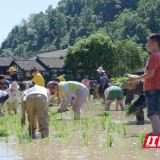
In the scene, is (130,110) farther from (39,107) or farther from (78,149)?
(78,149)

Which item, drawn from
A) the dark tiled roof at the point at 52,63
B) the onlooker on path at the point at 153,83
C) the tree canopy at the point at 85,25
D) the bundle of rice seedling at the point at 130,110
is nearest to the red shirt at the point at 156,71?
the onlooker on path at the point at 153,83

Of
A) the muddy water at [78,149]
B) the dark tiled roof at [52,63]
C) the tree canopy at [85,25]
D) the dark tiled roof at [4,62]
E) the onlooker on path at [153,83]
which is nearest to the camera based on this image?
the muddy water at [78,149]

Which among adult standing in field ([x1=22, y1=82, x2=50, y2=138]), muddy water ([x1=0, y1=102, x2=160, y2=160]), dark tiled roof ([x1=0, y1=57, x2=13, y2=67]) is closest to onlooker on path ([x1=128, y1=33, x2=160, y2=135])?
muddy water ([x1=0, y1=102, x2=160, y2=160])

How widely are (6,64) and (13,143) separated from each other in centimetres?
4061

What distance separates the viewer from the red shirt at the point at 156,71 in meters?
4.68

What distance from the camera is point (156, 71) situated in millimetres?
4781

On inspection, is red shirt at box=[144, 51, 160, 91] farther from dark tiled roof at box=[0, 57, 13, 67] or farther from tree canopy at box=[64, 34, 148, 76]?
dark tiled roof at box=[0, 57, 13, 67]

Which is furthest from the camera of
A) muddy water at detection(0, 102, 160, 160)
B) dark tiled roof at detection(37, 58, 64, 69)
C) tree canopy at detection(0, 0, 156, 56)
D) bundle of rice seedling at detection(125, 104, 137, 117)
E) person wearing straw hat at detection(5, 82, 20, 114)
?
tree canopy at detection(0, 0, 156, 56)

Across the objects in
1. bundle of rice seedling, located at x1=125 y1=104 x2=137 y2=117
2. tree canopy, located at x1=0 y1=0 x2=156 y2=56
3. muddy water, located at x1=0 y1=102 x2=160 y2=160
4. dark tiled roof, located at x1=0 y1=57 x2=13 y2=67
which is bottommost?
muddy water, located at x1=0 y1=102 x2=160 y2=160

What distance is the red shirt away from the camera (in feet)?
15.3

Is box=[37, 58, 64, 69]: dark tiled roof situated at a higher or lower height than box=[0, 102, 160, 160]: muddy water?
higher

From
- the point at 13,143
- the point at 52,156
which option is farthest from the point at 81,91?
the point at 52,156

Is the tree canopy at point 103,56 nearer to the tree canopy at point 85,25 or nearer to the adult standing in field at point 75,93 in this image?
the adult standing in field at point 75,93

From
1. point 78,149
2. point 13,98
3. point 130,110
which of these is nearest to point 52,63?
point 13,98
